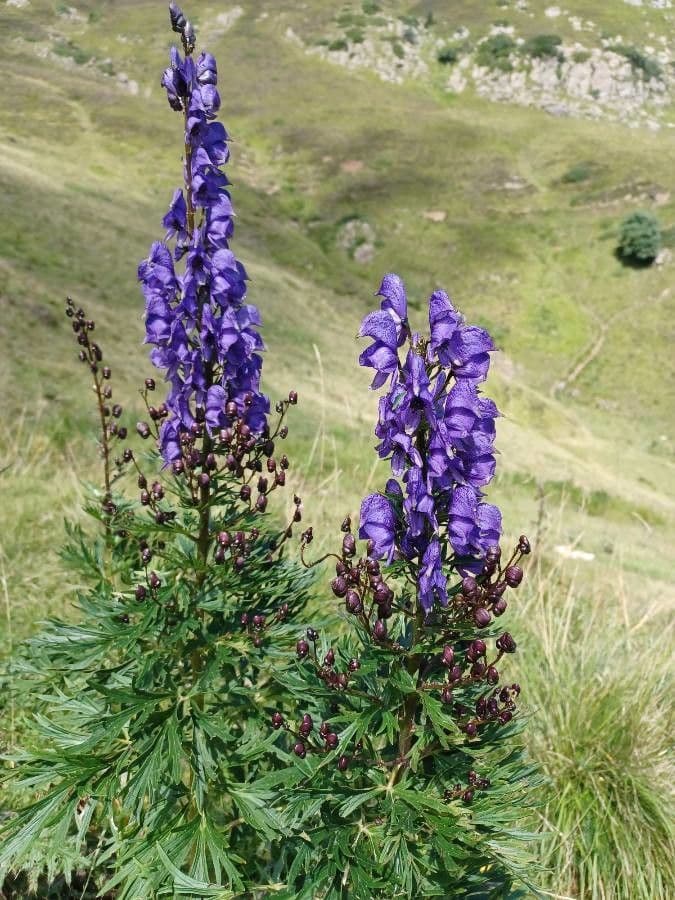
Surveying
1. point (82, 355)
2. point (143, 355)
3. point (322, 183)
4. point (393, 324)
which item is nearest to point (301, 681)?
point (393, 324)

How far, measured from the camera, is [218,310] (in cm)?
307

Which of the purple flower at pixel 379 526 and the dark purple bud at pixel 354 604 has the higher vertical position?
the purple flower at pixel 379 526

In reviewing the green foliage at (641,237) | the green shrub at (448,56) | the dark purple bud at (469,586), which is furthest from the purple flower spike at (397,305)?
the green shrub at (448,56)

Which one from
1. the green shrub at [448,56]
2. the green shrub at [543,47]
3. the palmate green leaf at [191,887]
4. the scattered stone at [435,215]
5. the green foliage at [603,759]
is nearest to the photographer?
the palmate green leaf at [191,887]

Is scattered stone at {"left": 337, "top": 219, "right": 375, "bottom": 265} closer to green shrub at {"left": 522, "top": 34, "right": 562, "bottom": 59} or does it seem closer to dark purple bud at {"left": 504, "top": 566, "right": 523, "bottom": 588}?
green shrub at {"left": 522, "top": 34, "right": 562, "bottom": 59}

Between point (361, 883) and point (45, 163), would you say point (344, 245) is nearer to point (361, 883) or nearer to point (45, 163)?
point (45, 163)

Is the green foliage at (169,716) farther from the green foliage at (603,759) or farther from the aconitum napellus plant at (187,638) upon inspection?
the green foliage at (603,759)

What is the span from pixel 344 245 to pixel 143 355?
36.9 metres

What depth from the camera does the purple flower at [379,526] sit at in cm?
219

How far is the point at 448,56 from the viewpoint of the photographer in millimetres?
79875

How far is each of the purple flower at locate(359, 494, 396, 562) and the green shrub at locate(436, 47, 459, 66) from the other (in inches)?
3561

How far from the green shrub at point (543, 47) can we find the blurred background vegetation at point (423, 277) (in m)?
0.27

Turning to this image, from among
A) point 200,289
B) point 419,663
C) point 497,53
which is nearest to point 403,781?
point 419,663

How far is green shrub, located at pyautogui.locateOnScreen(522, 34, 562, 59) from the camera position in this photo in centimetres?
7756
